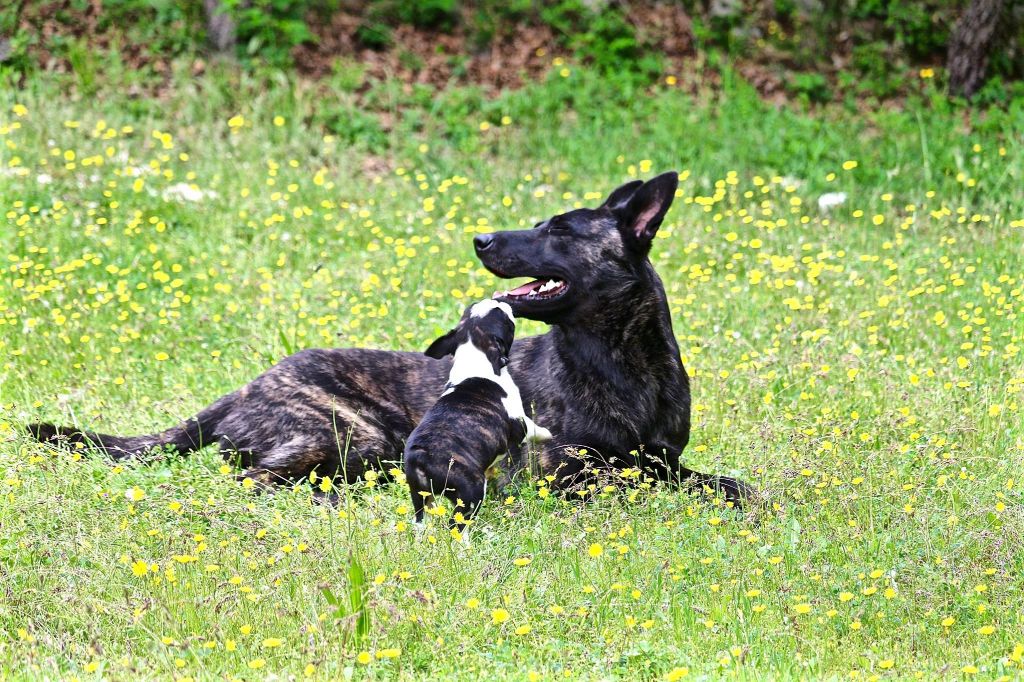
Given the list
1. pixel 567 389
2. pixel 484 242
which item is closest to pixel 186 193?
pixel 484 242

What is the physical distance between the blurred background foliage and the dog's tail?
7446 mm

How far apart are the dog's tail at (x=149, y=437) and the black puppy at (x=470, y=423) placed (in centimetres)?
133

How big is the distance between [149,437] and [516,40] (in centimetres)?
917

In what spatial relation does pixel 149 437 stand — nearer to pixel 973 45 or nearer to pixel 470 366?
pixel 470 366

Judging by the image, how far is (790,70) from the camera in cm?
1376

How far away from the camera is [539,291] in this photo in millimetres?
6172

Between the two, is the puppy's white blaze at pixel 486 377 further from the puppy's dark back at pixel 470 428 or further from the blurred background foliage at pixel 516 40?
the blurred background foliage at pixel 516 40

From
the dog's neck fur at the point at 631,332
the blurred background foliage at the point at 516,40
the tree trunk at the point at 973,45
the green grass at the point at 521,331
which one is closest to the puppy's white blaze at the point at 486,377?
the green grass at the point at 521,331

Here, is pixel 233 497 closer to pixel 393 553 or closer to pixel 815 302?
pixel 393 553

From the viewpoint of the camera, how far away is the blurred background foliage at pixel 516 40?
13.3 m

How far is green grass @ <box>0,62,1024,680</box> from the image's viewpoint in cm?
443

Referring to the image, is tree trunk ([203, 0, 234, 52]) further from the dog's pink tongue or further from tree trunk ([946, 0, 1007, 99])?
the dog's pink tongue

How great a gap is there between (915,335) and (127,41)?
9572 millimetres

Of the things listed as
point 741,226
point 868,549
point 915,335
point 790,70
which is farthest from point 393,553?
point 790,70
